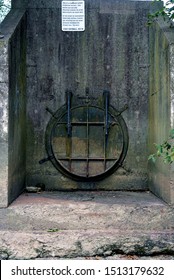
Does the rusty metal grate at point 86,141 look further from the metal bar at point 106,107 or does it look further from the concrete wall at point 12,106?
the concrete wall at point 12,106

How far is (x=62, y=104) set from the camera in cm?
484

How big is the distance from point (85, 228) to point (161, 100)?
1723mm

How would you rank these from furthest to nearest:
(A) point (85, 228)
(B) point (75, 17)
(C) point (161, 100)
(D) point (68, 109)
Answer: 1. (B) point (75, 17)
2. (D) point (68, 109)
3. (C) point (161, 100)
4. (A) point (85, 228)

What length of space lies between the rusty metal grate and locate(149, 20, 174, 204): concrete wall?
49 centimetres

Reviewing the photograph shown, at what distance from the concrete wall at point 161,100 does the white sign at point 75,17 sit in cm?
97

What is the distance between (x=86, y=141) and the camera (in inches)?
186

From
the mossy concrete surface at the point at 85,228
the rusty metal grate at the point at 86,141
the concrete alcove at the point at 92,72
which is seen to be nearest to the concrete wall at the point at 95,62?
the concrete alcove at the point at 92,72

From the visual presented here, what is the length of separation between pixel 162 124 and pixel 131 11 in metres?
1.81

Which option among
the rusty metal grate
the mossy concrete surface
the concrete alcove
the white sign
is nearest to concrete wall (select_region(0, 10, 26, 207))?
the concrete alcove

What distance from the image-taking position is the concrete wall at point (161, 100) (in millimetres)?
3783

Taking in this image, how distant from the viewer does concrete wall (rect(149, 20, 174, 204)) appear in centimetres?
378

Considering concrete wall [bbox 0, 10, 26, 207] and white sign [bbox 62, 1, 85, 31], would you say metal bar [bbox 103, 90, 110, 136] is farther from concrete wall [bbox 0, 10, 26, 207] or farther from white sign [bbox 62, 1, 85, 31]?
concrete wall [bbox 0, 10, 26, 207]

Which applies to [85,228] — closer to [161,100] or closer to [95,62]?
[161,100]

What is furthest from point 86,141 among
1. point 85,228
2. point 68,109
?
point 85,228
